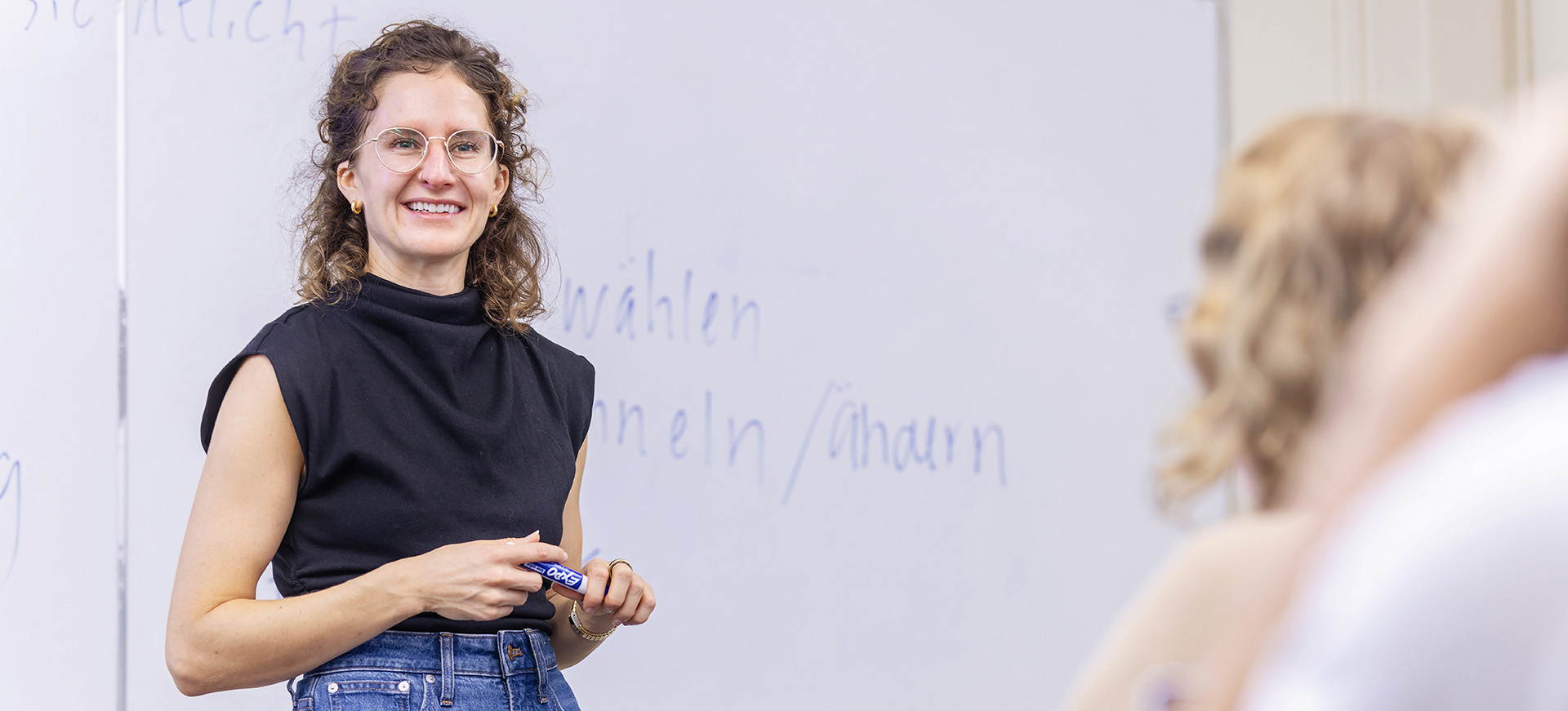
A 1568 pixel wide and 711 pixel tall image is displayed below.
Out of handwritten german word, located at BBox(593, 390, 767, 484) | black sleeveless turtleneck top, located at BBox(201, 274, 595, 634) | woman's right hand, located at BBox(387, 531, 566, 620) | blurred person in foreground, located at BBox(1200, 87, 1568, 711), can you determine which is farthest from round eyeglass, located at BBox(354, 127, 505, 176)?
blurred person in foreground, located at BBox(1200, 87, 1568, 711)

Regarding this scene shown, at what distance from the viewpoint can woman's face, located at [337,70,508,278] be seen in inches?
43.1

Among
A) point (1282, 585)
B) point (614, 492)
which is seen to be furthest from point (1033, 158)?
point (1282, 585)

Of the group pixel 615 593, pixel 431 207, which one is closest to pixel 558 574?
pixel 615 593

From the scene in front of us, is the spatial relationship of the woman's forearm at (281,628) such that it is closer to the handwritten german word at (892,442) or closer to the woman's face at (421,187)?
the woman's face at (421,187)

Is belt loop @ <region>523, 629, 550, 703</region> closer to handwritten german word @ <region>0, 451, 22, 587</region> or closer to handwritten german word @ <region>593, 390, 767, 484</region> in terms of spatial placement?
handwritten german word @ <region>593, 390, 767, 484</region>

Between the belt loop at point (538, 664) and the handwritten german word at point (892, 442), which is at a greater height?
the handwritten german word at point (892, 442)

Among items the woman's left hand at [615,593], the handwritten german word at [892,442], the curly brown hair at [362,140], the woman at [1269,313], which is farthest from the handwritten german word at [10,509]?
the woman at [1269,313]

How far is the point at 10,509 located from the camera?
1355 millimetres

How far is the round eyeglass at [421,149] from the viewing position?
3.60ft

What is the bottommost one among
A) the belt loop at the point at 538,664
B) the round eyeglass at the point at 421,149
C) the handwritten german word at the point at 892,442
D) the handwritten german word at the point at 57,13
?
the belt loop at the point at 538,664

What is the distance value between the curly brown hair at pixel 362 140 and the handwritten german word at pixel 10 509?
0.49 m

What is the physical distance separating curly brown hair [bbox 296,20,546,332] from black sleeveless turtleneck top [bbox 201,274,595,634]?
0.04m

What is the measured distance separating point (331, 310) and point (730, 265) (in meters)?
0.68

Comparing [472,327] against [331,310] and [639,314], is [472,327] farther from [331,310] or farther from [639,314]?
[639,314]
